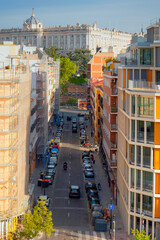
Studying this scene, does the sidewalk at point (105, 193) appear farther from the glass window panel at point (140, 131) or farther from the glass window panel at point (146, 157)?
the glass window panel at point (140, 131)

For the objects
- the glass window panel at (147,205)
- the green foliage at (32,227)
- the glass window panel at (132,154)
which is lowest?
the green foliage at (32,227)

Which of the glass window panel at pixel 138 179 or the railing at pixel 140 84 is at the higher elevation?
the railing at pixel 140 84

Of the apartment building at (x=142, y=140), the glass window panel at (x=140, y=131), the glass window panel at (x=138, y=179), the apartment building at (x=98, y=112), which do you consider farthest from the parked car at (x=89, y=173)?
the glass window panel at (x=140, y=131)

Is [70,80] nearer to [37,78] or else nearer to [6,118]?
[37,78]

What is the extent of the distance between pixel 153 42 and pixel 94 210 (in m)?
19.0

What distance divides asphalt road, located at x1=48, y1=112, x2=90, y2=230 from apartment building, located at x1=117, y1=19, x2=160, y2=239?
217 inches

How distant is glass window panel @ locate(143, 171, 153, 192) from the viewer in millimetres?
48688

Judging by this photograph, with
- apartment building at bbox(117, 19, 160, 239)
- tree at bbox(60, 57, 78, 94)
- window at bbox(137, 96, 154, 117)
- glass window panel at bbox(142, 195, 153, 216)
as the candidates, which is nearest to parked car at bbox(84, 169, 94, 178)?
apartment building at bbox(117, 19, 160, 239)

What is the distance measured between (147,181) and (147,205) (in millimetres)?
2206

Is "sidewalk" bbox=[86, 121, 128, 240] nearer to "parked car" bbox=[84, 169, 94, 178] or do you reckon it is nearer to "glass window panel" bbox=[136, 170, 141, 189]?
"parked car" bbox=[84, 169, 94, 178]

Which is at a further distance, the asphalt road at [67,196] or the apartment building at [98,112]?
the apartment building at [98,112]

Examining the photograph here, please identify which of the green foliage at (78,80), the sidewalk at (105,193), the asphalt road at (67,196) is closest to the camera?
the sidewalk at (105,193)

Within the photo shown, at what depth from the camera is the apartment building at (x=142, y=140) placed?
4819 centimetres

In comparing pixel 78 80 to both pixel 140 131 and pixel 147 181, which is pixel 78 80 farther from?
pixel 147 181
